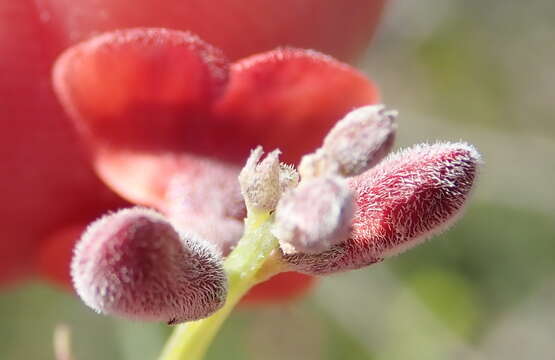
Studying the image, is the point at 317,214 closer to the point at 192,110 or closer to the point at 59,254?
the point at 192,110

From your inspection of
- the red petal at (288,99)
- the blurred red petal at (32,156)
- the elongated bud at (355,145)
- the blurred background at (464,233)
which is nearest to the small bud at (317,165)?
the elongated bud at (355,145)

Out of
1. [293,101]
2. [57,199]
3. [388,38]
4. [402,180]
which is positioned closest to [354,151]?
[402,180]

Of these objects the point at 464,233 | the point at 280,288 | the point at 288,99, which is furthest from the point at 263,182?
the point at 464,233

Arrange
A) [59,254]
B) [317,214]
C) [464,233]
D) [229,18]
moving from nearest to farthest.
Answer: [317,214] → [229,18] → [59,254] → [464,233]

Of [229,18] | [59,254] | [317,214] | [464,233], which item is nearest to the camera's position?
[317,214]

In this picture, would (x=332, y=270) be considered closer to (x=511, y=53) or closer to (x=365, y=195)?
(x=365, y=195)
